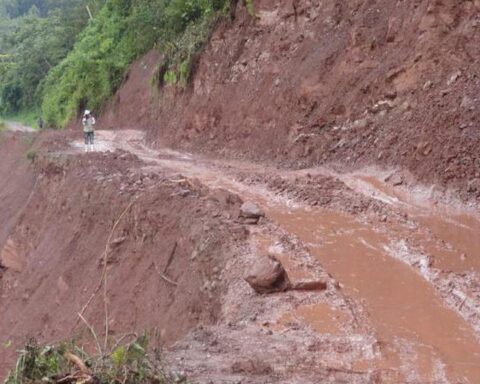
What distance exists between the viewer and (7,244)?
1647cm

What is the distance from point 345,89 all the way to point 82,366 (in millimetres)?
9416

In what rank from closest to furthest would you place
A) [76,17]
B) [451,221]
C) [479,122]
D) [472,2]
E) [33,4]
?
[451,221]
[479,122]
[472,2]
[76,17]
[33,4]

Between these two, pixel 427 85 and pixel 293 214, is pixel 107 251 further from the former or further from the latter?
pixel 427 85

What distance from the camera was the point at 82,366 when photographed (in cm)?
415

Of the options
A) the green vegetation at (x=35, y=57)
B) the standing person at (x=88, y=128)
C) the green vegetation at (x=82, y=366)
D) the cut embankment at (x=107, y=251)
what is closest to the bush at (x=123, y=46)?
the standing person at (x=88, y=128)

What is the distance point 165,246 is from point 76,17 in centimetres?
3449

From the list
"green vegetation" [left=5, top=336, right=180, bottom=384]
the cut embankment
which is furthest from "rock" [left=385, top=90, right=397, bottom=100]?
"green vegetation" [left=5, top=336, right=180, bottom=384]

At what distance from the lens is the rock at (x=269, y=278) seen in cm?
699

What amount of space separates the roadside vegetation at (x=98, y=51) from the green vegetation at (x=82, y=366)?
48.5ft

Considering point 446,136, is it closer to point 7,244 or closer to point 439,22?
point 439,22

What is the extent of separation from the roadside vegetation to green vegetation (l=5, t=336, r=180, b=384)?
14.8m

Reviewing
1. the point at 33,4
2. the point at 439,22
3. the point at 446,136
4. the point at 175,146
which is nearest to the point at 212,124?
the point at 175,146

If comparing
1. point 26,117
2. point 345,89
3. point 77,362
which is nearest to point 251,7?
point 345,89

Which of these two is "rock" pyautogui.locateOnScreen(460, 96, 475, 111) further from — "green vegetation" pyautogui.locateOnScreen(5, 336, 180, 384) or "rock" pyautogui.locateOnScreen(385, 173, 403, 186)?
"green vegetation" pyautogui.locateOnScreen(5, 336, 180, 384)
